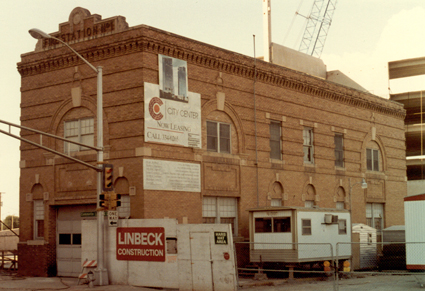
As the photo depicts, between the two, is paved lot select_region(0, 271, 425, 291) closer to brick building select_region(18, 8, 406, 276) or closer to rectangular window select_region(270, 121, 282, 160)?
brick building select_region(18, 8, 406, 276)

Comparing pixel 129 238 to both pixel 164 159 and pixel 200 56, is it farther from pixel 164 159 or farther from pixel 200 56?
pixel 200 56

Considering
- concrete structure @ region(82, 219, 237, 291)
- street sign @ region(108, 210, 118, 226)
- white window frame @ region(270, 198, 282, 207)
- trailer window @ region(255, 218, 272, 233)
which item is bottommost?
concrete structure @ region(82, 219, 237, 291)

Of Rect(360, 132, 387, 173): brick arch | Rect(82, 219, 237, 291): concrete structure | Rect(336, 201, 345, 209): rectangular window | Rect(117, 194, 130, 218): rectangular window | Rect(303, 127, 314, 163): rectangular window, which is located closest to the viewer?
Rect(82, 219, 237, 291): concrete structure

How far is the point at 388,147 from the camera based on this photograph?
4666cm

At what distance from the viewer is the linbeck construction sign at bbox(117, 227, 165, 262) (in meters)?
23.0

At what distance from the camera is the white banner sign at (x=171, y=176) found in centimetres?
2741

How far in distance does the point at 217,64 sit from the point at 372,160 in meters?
18.1

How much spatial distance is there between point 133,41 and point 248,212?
10.7m

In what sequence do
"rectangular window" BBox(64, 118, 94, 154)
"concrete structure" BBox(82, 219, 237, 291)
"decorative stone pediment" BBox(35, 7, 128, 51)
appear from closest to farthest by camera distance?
"concrete structure" BBox(82, 219, 237, 291), "decorative stone pediment" BBox(35, 7, 128, 51), "rectangular window" BBox(64, 118, 94, 154)

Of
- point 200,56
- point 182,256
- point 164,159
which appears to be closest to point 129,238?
point 182,256

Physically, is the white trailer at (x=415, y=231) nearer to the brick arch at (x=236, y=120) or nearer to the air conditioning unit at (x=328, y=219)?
the air conditioning unit at (x=328, y=219)

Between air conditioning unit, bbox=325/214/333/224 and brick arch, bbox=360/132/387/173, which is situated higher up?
brick arch, bbox=360/132/387/173

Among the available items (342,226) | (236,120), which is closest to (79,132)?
(236,120)

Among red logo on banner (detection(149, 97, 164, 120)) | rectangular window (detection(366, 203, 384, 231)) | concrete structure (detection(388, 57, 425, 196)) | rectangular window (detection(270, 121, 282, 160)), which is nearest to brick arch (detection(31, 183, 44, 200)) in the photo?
red logo on banner (detection(149, 97, 164, 120))
